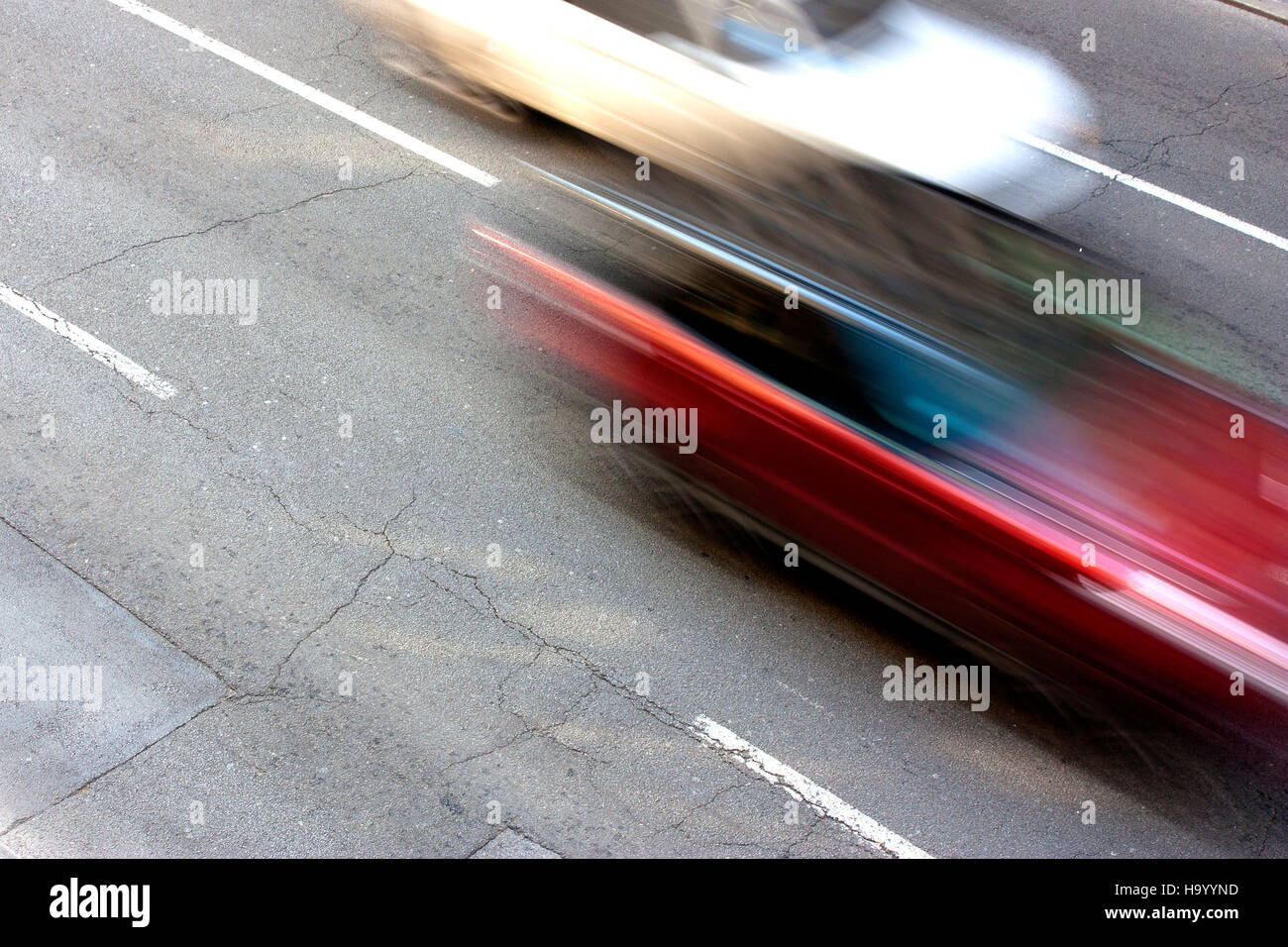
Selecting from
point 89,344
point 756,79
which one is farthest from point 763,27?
point 89,344

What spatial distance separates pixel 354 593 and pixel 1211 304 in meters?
6.13

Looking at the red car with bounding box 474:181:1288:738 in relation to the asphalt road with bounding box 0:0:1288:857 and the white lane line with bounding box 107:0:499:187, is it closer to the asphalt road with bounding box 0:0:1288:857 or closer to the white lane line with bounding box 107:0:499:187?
the asphalt road with bounding box 0:0:1288:857

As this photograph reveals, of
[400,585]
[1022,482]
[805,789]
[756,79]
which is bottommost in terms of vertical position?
[805,789]

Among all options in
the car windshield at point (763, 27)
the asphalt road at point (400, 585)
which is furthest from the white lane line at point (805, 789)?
the car windshield at point (763, 27)

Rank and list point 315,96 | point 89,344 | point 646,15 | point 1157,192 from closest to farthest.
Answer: point 89,344 → point 646,15 → point 1157,192 → point 315,96

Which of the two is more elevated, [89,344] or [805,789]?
[89,344]

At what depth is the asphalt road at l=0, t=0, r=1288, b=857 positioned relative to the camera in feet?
18.2

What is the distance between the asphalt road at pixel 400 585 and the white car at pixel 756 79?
76 cm

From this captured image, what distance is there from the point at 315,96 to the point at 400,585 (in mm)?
4919

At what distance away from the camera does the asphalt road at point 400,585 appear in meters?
5.54

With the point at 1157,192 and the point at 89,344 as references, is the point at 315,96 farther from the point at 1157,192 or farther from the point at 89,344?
the point at 1157,192

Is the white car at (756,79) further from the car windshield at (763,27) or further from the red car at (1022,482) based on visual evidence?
the red car at (1022,482)

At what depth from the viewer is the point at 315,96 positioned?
9602 mm

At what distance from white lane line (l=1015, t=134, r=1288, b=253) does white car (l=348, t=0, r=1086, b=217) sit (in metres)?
0.44
